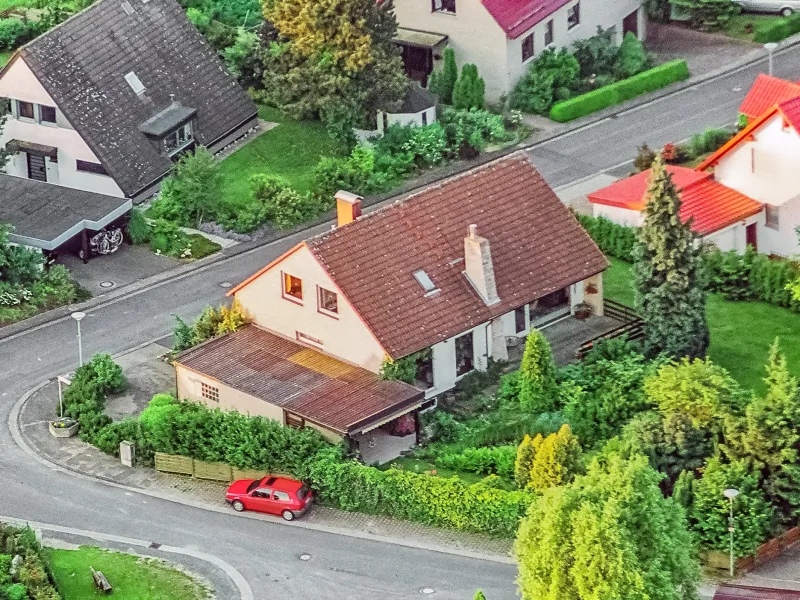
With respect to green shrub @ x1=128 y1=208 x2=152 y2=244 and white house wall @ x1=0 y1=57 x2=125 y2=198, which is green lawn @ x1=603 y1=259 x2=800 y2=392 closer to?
green shrub @ x1=128 y1=208 x2=152 y2=244

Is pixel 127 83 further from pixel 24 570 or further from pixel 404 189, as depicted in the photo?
pixel 24 570

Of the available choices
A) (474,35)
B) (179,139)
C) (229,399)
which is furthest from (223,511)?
(474,35)

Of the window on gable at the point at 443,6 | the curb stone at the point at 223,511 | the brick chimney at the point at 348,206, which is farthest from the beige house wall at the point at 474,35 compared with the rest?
Answer: the curb stone at the point at 223,511

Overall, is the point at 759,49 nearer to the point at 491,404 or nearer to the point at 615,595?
the point at 491,404

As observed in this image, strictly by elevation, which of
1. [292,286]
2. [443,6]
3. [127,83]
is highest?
[127,83]

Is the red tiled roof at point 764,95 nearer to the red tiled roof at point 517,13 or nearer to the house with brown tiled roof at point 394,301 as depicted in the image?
the red tiled roof at point 517,13

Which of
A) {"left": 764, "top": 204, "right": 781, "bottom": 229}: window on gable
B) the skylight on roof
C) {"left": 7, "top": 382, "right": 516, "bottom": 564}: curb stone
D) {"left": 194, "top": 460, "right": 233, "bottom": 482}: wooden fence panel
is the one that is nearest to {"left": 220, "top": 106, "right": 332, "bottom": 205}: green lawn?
the skylight on roof

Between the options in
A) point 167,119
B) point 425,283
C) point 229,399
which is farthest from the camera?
point 167,119

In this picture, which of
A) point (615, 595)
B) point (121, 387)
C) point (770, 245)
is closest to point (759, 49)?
point (770, 245)
